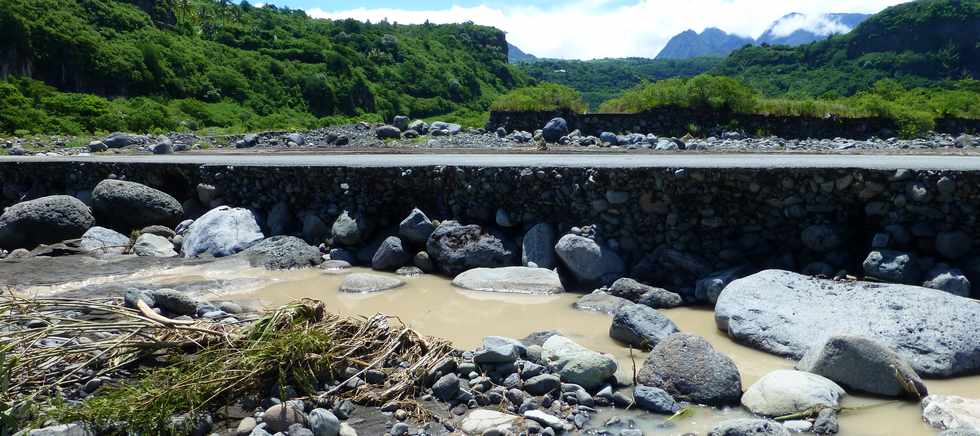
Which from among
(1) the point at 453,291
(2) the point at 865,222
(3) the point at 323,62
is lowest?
(1) the point at 453,291

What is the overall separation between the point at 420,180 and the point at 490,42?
84.1 metres

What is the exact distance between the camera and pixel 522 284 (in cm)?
1002

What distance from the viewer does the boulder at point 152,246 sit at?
486 inches

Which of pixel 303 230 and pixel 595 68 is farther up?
pixel 595 68

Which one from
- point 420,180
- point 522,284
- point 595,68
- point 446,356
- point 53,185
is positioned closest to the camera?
point 446,356

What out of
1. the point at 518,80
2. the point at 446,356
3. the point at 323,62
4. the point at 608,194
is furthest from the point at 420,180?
the point at 518,80

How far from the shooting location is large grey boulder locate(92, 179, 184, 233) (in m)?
13.6

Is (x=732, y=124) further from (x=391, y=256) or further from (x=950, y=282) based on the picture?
(x=950, y=282)

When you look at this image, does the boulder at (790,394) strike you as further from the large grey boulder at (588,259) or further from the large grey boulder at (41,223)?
the large grey boulder at (41,223)

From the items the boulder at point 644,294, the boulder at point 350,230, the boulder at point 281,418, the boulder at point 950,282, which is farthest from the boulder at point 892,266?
the boulder at point 350,230

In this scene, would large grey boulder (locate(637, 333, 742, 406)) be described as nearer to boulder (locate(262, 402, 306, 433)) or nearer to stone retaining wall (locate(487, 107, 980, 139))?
boulder (locate(262, 402, 306, 433))

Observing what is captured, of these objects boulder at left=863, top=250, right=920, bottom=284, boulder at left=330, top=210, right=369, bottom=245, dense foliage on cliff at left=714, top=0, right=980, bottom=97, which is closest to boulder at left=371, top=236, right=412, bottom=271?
boulder at left=330, top=210, right=369, bottom=245

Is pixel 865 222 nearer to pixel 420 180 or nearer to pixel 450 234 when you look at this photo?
pixel 450 234

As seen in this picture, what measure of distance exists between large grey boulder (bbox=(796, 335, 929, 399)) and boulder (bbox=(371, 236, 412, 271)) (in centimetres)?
653
